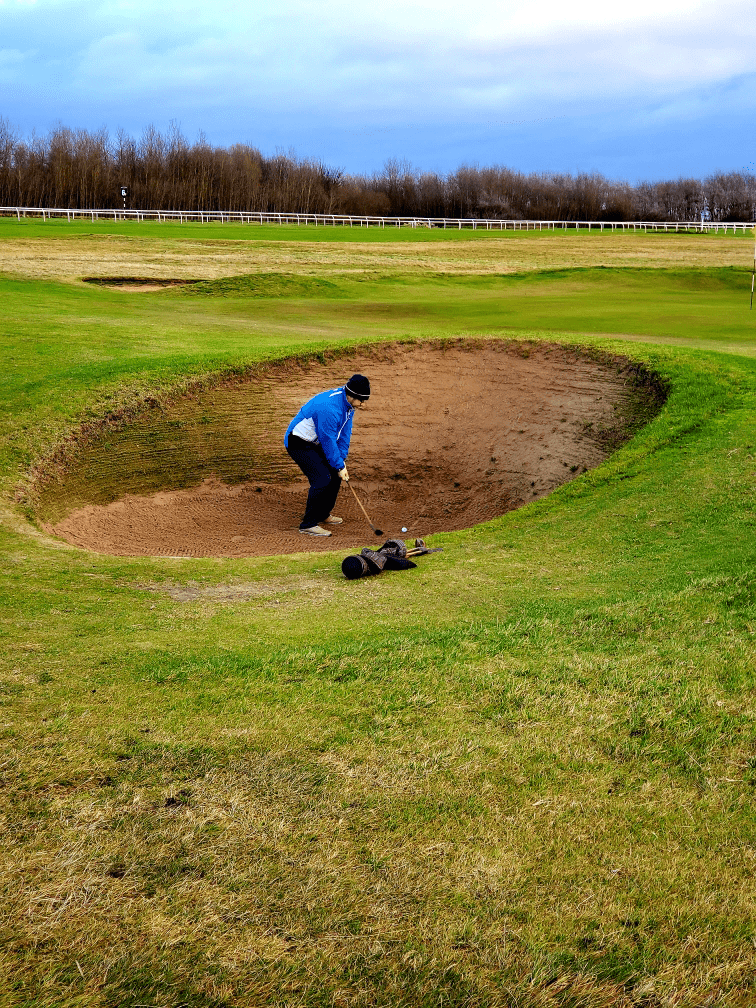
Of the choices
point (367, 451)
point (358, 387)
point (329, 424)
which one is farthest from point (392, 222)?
point (358, 387)

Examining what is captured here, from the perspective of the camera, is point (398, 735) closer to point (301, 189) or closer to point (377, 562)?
point (377, 562)

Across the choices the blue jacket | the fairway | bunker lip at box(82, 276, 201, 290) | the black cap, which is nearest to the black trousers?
the blue jacket

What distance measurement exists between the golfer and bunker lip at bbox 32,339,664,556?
0.59m

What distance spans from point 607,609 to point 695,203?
134 meters

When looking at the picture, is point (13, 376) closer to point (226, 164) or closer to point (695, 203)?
point (226, 164)

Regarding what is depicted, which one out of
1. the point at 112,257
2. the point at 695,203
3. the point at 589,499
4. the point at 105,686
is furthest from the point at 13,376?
the point at 695,203

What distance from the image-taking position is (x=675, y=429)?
13.8 meters

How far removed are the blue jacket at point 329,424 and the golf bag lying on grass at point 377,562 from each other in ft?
10.2

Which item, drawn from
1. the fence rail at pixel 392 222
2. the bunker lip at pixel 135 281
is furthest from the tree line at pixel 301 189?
the bunker lip at pixel 135 281

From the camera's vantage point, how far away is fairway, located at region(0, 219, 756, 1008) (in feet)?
12.1

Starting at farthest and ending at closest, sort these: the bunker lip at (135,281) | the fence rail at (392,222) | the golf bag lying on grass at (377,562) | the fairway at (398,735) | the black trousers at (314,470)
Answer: the fence rail at (392,222) → the bunker lip at (135,281) → the black trousers at (314,470) → the golf bag lying on grass at (377,562) → the fairway at (398,735)

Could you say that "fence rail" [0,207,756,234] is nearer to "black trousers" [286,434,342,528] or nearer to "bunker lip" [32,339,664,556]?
"bunker lip" [32,339,664,556]

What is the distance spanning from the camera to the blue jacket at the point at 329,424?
12977mm

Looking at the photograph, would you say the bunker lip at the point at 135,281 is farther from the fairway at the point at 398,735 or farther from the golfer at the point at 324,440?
the golfer at the point at 324,440
